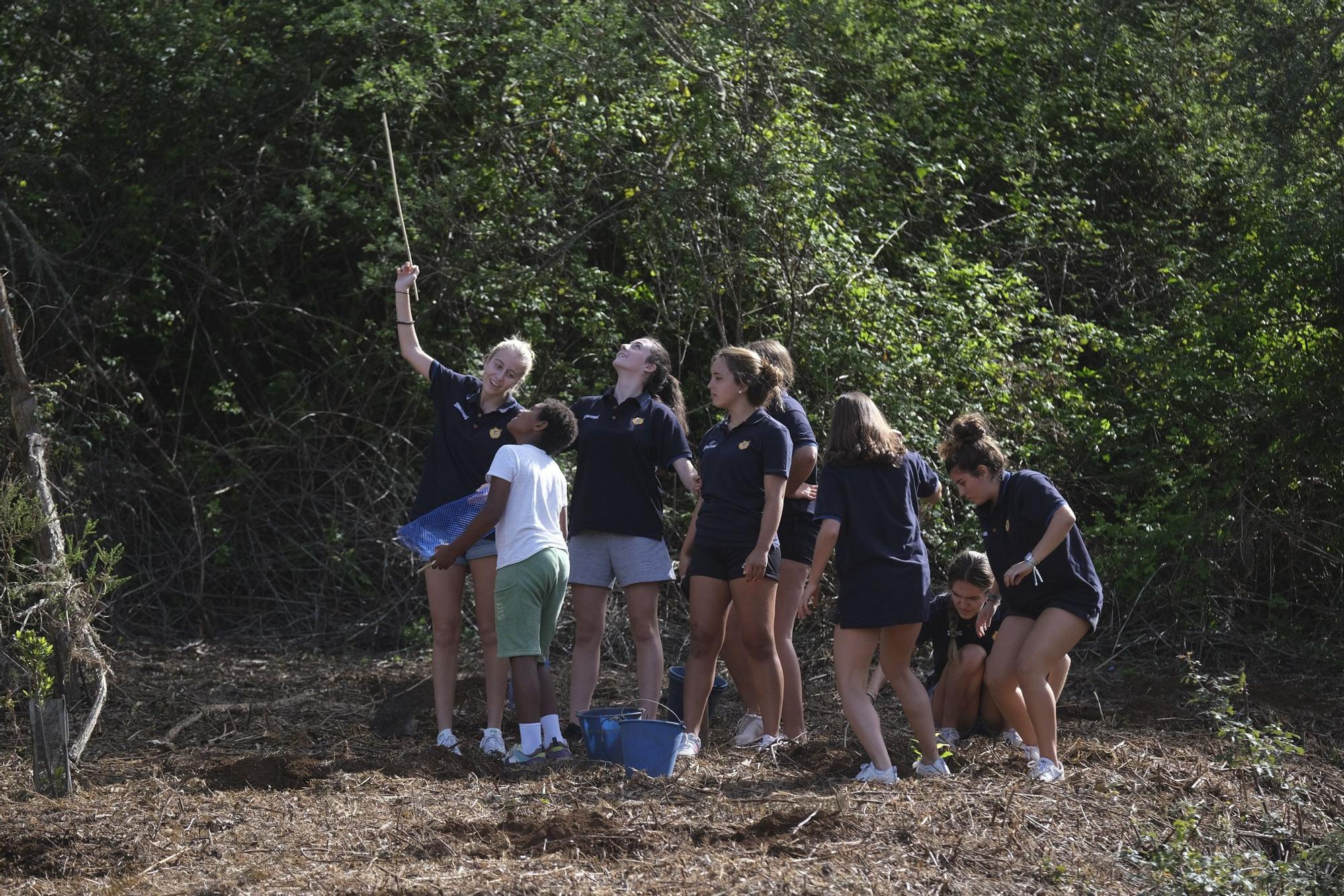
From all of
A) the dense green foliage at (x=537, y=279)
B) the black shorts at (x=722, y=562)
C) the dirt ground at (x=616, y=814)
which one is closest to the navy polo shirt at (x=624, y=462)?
the black shorts at (x=722, y=562)

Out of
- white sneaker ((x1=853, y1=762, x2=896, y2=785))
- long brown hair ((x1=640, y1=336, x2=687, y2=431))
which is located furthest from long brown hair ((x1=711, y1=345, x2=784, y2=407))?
white sneaker ((x1=853, y1=762, x2=896, y2=785))

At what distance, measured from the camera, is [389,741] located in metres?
6.19

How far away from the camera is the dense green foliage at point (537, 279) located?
8805 millimetres

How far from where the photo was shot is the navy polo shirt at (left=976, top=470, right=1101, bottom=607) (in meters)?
5.12

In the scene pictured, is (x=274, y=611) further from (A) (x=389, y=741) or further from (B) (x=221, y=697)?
(A) (x=389, y=741)

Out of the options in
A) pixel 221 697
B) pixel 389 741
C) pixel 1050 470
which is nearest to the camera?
pixel 389 741

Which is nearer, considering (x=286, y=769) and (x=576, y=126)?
(x=286, y=769)

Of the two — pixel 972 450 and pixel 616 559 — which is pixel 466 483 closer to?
pixel 616 559

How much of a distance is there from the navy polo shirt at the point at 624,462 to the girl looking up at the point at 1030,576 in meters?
1.19

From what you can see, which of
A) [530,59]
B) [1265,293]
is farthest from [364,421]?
[1265,293]

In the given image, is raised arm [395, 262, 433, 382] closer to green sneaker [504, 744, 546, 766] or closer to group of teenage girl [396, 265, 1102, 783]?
group of teenage girl [396, 265, 1102, 783]

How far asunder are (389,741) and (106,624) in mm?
3471

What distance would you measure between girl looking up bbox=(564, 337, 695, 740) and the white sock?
0.65ft

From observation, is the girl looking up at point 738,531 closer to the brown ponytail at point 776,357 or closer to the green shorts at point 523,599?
the brown ponytail at point 776,357
